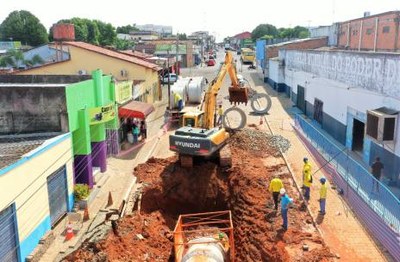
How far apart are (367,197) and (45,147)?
12.1 metres

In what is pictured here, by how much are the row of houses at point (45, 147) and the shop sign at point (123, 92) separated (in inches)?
13.2

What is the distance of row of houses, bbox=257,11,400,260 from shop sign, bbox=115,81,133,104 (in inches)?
473

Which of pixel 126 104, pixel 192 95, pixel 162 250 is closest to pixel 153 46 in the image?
pixel 192 95

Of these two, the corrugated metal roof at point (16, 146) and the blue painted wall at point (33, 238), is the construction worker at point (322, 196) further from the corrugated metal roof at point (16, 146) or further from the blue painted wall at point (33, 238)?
the corrugated metal roof at point (16, 146)

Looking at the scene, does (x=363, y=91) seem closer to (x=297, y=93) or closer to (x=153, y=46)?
(x=297, y=93)

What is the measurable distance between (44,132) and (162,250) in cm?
711

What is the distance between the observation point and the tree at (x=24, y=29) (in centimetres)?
8525

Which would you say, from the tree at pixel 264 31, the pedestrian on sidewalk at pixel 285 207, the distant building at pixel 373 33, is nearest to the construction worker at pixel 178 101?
the distant building at pixel 373 33

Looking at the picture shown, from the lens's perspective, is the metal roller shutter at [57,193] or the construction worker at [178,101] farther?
the construction worker at [178,101]

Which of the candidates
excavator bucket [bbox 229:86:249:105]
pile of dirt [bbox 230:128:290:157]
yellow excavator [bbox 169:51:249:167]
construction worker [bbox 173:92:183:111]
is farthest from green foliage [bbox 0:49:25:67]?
excavator bucket [bbox 229:86:249:105]

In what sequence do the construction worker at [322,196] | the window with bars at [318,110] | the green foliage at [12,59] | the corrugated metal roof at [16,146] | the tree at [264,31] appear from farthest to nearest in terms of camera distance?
the tree at [264,31], the green foliage at [12,59], the window with bars at [318,110], the construction worker at [322,196], the corrugated metal roof at [16,146]

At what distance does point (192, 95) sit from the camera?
40094 mm

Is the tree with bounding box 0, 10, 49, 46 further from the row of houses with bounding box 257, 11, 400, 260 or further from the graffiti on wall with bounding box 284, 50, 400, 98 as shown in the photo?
the graffiti on wall with bounding box 284, 50, 400, 98

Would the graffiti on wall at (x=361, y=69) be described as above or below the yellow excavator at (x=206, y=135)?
above
